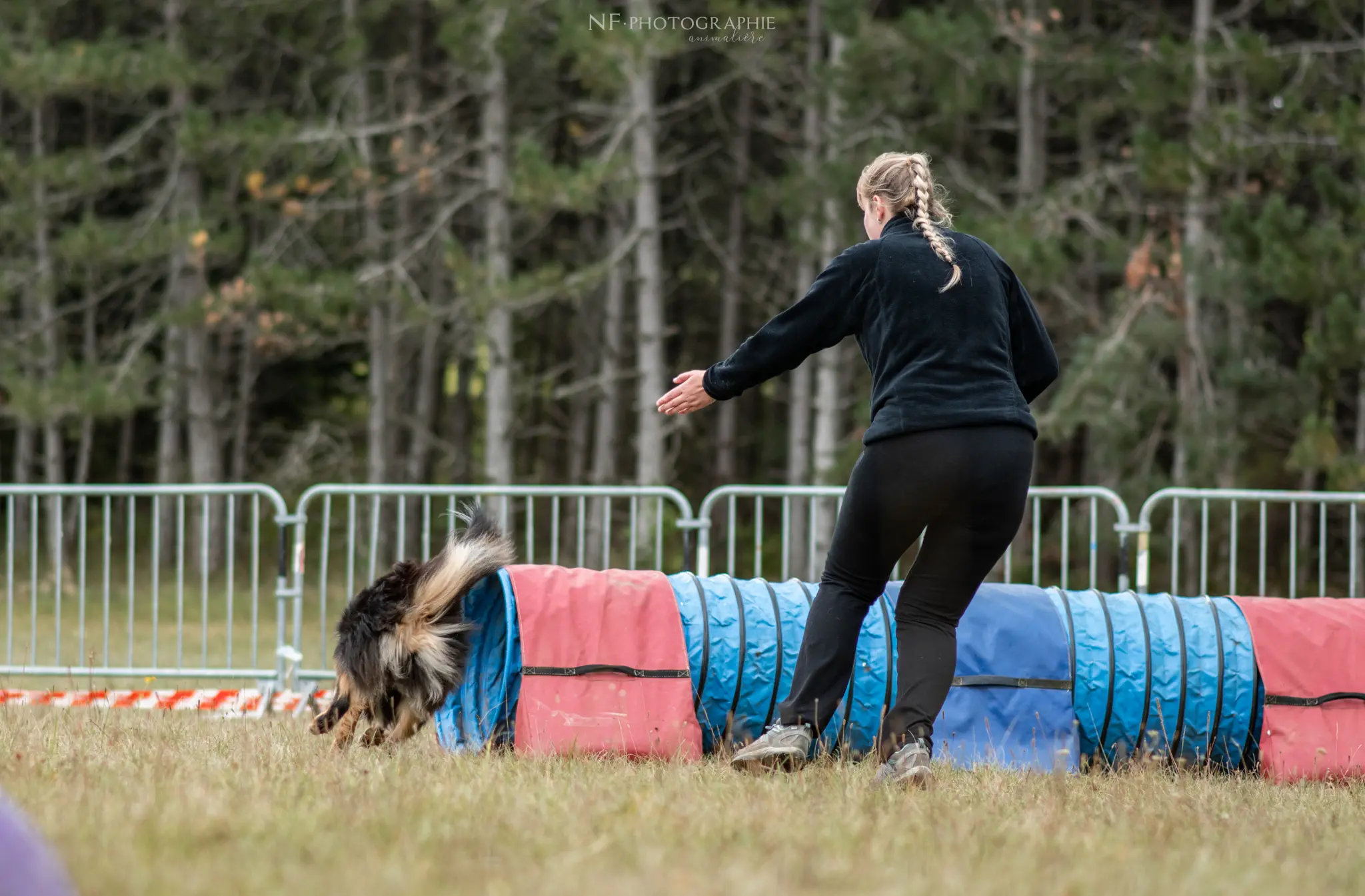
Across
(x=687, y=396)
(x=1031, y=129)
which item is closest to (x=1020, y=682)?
(x=687, y=396)

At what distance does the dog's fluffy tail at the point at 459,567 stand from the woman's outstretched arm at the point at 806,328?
0.97m

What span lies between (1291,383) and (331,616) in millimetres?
9146

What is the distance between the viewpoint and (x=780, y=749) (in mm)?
3979

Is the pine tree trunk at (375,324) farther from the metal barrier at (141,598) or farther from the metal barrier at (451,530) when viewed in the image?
the metal barrier at (141,598)

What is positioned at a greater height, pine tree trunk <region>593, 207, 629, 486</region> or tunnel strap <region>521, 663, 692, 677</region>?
pine tree trunk <region>593, 207, 629, 486</region>

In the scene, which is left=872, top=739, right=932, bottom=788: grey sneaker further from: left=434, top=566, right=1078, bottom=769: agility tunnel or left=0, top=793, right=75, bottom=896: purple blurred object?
left=0, top=793, right=75, bottom=896: purple blurred object

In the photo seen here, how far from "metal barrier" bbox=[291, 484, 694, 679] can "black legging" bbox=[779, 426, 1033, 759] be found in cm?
169

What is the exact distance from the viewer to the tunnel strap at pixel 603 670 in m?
4.70

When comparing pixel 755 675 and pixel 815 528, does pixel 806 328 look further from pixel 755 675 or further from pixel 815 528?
pixel 815 528

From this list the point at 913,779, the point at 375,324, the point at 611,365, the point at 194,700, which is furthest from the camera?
the point at 375,324

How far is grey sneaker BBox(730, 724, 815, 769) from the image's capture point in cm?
398

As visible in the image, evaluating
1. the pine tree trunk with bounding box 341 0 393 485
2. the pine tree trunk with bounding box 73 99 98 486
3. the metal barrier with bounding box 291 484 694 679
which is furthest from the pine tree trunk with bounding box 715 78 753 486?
the pine tree trunk with bounding box 73 99 98 486

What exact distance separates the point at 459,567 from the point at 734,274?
14.5 metres

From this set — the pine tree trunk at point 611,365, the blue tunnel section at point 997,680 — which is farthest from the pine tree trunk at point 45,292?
the blue tunnel section at point 997,680
